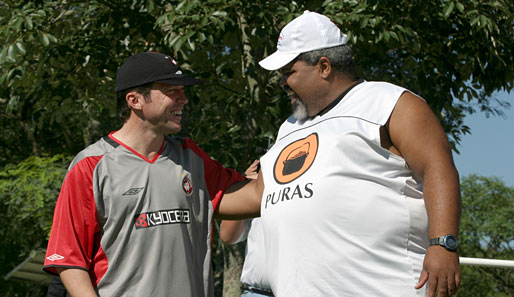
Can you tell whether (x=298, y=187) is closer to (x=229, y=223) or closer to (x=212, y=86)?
(x=229, y=223)

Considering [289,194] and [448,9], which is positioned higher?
[448,9]

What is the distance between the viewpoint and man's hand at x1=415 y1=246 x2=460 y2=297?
2.50 m

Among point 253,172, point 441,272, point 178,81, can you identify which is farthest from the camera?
point 253,172

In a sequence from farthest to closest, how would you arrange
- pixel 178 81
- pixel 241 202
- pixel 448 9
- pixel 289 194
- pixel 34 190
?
pixel 34 190 → pixel 448 9 → pixel 241 202 → pixel 178 81 → pixel 289 194

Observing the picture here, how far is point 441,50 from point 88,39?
4.47 metres

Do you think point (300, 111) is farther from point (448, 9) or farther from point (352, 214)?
point (448, 9)

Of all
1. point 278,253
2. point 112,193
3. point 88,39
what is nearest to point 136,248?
point 112,193

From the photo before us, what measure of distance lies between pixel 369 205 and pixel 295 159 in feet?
1.29

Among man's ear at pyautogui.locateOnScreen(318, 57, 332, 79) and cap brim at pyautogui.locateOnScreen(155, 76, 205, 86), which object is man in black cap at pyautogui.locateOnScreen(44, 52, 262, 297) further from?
man's ear at pyautogui.locateOnScreen(318, 57, 332, 79)

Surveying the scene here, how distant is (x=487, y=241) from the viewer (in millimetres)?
28766

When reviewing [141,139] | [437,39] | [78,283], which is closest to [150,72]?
[141,139]

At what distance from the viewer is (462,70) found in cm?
984

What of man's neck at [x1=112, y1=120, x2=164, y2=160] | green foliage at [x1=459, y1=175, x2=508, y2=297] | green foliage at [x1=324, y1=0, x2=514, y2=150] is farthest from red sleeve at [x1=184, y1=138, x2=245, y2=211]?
green foliage at [x1=459, y1=175, x2=508, y2=297]

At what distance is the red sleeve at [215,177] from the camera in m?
3.40
